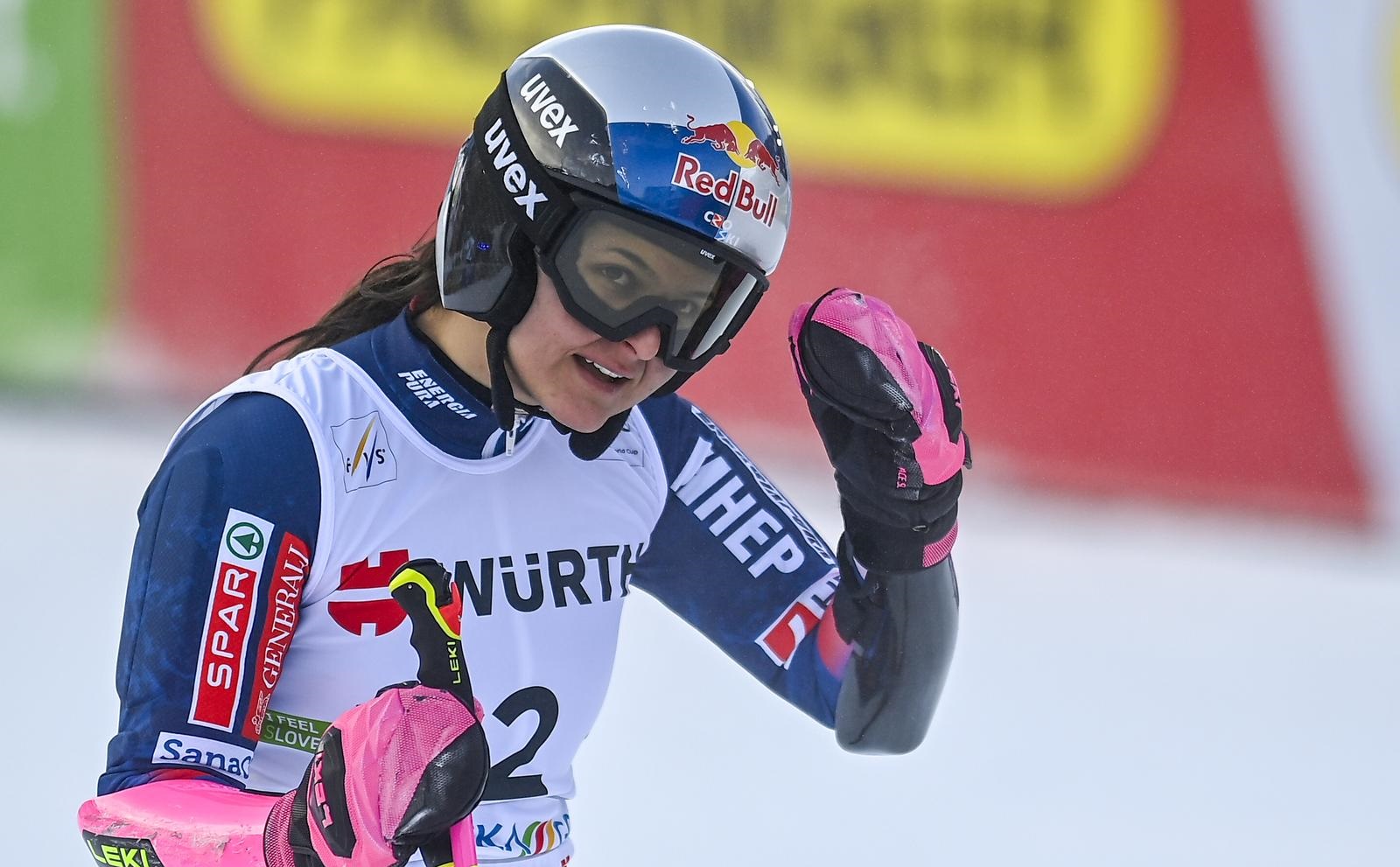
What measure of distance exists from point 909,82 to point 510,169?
3826 mm

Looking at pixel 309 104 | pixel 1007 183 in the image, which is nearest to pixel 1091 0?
pixel 1007 183

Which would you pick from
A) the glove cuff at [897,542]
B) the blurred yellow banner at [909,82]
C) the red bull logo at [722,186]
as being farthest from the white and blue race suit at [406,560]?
the blurred yellow banner at [909,82]

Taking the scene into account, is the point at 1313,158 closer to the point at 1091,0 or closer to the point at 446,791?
the point at 1091,0

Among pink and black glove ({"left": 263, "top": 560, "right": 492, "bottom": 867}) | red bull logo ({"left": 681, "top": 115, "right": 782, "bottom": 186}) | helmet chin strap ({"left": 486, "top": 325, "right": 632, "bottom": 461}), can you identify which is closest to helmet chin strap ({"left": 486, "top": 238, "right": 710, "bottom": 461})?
helmet chin strap ({"left": 486, "top": 325, "right": 632, "bottom": 461})

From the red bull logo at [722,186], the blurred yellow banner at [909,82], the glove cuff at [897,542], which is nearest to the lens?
the red bull logo at [722,186]

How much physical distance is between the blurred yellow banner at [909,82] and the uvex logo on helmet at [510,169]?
11.6ft

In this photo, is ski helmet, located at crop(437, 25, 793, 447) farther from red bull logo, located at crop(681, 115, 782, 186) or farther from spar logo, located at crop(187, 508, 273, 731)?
spar logo, located at crop(187, 508, 273, 731)

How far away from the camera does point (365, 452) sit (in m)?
1.91

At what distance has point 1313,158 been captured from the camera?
554 centimetres

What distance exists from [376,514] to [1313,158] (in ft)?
14.8

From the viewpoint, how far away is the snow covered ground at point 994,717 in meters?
3.37

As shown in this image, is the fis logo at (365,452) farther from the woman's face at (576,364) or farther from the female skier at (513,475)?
the woman's face at (576,364)

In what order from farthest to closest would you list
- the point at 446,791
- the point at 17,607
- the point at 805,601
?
the point at 17,607, the point at 805,601, the point at 446,791

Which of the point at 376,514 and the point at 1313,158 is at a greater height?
the point at 1313,158
